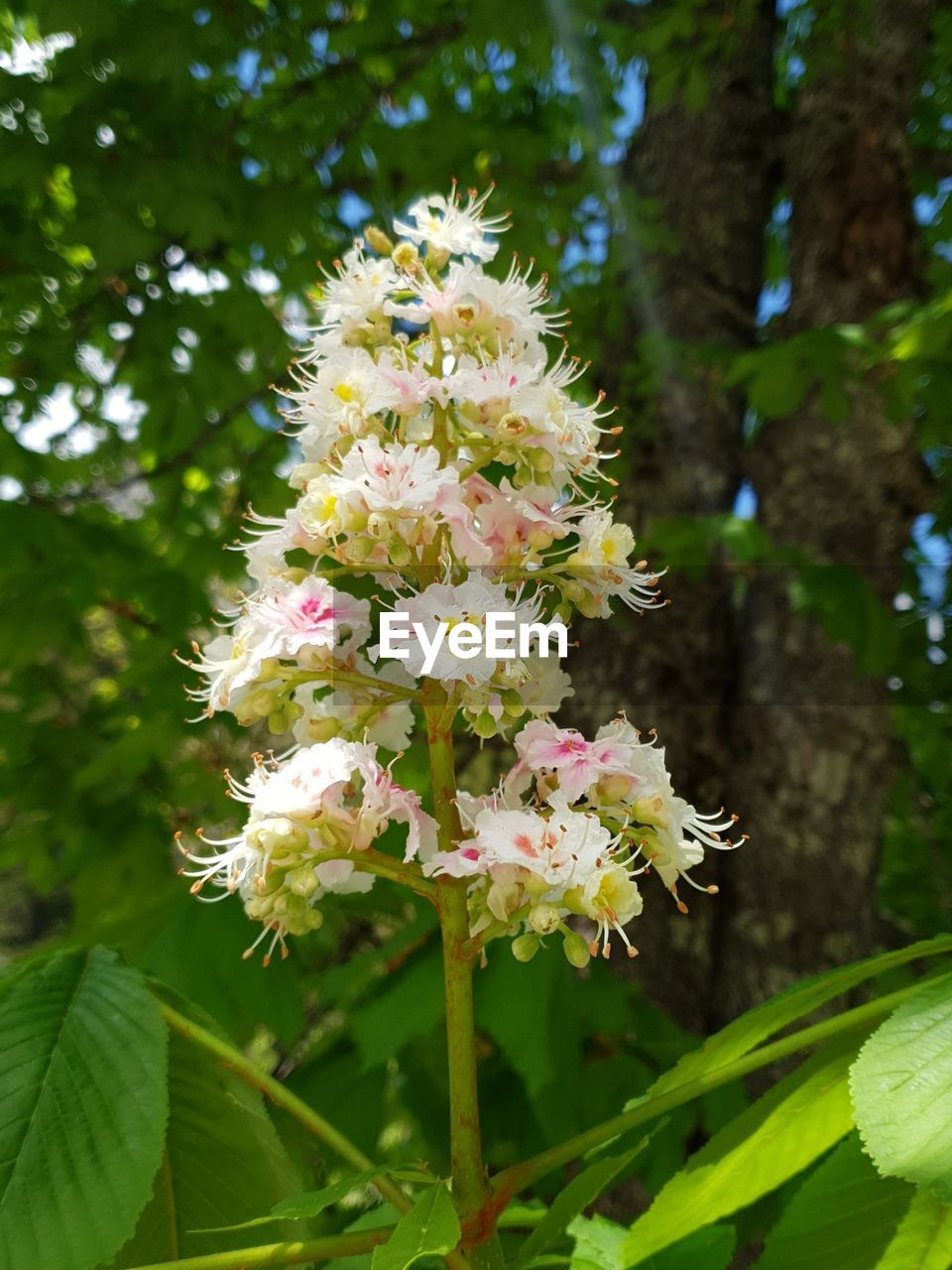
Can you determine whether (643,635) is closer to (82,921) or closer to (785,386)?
(785,386)

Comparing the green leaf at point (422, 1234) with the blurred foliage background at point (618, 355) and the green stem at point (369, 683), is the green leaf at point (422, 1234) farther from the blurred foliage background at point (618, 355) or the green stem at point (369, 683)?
the blurred foliage background at point (618, 355)

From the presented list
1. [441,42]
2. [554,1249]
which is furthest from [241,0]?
[554,1249]

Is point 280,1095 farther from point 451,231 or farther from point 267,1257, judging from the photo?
point 451,231

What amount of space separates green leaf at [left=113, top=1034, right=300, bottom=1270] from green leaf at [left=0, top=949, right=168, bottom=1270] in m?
0.12

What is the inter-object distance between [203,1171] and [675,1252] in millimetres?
556

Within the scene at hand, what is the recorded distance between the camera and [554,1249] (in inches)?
50.0

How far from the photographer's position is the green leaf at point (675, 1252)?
1.13 m

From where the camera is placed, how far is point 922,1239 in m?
0.83

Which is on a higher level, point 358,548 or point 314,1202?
point 358,548

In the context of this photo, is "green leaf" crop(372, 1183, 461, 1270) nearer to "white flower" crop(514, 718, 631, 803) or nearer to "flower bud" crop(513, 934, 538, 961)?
"flower bud" crop(513, 934, 538, 961)

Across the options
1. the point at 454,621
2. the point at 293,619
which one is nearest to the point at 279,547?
the point at 293,619

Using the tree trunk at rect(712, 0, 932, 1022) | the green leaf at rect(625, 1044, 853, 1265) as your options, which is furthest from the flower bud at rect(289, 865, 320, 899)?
the tree trunk at rect(712, 0, 932, 1022)

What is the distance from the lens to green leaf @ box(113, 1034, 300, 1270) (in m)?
1.04

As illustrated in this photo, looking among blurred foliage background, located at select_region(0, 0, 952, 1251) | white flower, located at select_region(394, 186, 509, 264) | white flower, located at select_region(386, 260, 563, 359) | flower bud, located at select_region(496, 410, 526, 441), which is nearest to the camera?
flower bud, located at select_region(496, 410, 526, 441)
